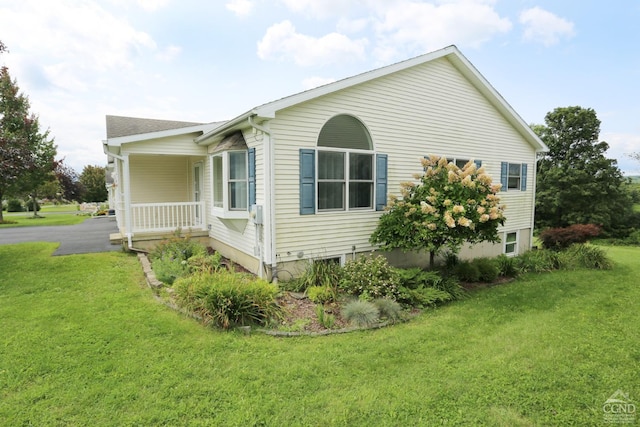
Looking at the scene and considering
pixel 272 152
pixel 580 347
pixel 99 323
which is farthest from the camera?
pixel 272 152

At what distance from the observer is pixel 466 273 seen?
8.52 m

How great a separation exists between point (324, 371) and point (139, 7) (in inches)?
430

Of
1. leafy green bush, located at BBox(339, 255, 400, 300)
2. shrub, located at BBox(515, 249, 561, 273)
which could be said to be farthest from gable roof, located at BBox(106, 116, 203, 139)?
shrub, located at BBox(515, 249, 561, 273)

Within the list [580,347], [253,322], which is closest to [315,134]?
[253,322]

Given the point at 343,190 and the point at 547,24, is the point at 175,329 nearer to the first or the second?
the point at 343,190

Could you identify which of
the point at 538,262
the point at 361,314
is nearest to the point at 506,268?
the point at 538,262

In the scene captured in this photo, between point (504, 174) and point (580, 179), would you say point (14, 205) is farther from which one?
point (580, 179)

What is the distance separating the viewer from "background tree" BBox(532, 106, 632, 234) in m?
24.7

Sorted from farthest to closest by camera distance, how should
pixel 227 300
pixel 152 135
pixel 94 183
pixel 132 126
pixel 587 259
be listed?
pixel 94 183 → pixel 132 126 → pixel 587 259 → pixel 152 135 → pixel 227 300

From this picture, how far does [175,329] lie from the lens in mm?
4945

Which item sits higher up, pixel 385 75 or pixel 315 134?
pixel 385 75

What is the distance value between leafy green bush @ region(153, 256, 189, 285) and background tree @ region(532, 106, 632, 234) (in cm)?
2759

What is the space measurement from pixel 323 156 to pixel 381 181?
67.8 inches

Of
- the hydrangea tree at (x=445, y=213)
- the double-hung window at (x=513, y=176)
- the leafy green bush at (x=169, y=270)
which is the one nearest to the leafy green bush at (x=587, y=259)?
the double-hung window at (x=513, y=176)
